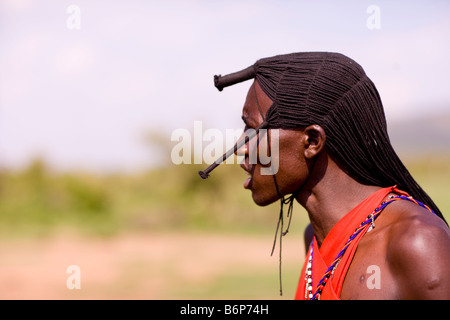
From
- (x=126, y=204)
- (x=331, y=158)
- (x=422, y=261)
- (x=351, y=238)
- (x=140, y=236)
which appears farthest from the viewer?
(x=126, y=204)

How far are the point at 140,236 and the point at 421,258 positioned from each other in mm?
17880

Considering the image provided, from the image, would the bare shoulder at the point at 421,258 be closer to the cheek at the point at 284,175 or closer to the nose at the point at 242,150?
the cheek at the point at 284,175

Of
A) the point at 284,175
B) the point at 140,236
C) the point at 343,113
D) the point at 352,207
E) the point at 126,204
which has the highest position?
the point at 343,113

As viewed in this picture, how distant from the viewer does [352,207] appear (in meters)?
2.94

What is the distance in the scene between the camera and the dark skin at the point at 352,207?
238cm

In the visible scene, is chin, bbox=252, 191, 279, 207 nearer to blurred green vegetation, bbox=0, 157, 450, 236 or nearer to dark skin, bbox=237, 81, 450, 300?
dark skin, bbox=237, 81, 450, 300

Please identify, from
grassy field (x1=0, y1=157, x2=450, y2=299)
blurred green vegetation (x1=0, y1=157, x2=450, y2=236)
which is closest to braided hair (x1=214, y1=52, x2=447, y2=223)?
grassy field (x1=0, y1=157, x2=450, y2=299)

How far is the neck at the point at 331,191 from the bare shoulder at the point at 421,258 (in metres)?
0.41

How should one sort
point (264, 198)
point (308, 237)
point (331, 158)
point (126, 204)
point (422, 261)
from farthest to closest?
point (126, 204)
point (308, 237)
point (264, 198)
point (331, 158)
point (422, 261)

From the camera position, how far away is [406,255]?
241 centimetres

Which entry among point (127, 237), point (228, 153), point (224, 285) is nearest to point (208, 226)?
point (127, 237)

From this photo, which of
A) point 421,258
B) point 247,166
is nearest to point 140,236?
point 247,166

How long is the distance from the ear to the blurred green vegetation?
17382 mm

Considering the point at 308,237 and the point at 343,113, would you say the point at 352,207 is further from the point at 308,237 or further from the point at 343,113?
the point at 308,237
